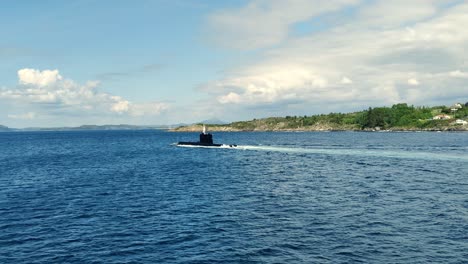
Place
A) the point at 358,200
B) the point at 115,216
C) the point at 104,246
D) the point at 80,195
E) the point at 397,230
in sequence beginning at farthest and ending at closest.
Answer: the point at 80,195 < the point at 358,200 < the point at 115,216 < the point at 397,230 < the point at 104,246

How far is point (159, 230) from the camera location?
1737 inches

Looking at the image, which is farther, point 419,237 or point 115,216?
point 115,216

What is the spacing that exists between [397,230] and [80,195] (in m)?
51.5

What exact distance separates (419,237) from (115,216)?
36979 millimetres

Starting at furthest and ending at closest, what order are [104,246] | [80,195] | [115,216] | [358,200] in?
[80,195]
[358,200]
[115,216]
[104,246]

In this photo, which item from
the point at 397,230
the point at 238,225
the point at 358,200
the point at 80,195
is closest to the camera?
the point at 397,230

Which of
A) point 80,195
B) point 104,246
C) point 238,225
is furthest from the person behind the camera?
point 80,195

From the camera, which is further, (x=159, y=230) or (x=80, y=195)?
(x=80, y=195)

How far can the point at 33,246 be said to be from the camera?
128ft

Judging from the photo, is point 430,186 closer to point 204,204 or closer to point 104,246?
point 204,204

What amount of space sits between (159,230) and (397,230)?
2667 cm

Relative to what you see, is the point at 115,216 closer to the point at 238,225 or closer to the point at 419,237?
the point at 238,225

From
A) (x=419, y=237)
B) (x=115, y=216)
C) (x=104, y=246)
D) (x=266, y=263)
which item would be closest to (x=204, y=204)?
(x=115, y=216)

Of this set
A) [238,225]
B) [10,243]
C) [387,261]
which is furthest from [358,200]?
[10,243]
